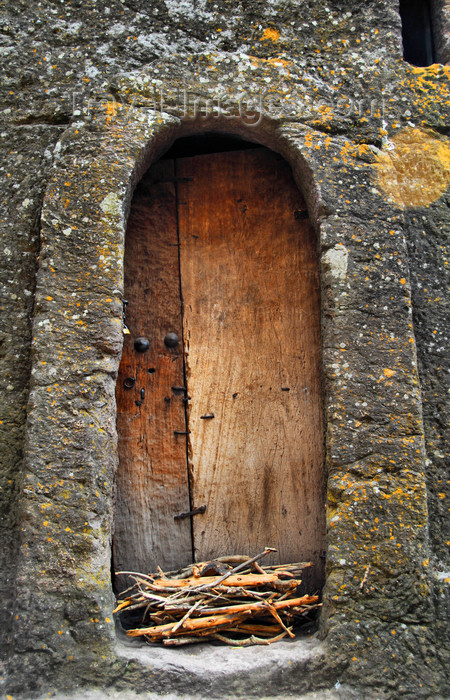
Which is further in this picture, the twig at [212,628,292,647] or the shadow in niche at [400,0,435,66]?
the shadow in niche at [400,0,435,66]

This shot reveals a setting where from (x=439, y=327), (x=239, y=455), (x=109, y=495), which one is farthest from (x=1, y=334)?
(x=439, y=327)

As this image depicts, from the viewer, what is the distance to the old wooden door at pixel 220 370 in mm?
2457

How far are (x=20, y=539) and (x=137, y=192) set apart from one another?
1647 mm

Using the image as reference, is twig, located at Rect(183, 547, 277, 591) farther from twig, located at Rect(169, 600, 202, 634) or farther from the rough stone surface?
the rough stone surface

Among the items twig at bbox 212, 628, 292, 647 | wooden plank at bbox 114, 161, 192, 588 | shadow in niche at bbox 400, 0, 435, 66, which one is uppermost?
shadow in niche at bbox 400, 0, 435, 66

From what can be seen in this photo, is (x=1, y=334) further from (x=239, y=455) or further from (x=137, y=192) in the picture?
(x=239, y=455)

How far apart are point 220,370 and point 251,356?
0.16 metres

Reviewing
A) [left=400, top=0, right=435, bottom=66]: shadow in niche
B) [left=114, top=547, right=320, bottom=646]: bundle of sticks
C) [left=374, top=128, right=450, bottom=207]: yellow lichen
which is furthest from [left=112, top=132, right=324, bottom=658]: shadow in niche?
[left=400, top=0, right=435, bottom=66]: shadow in niche

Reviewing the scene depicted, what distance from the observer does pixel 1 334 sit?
7.56 feet

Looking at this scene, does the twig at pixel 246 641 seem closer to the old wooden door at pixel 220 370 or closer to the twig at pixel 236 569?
the twig at pixel 236 569

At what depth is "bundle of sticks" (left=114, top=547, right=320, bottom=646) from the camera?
2.10m

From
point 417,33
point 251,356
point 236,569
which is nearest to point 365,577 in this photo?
point 236,569

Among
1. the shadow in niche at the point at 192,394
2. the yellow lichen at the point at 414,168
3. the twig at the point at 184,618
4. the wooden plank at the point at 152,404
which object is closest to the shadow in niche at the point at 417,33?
the yellow lichen at the point at 414,168

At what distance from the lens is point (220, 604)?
2.15 metres
